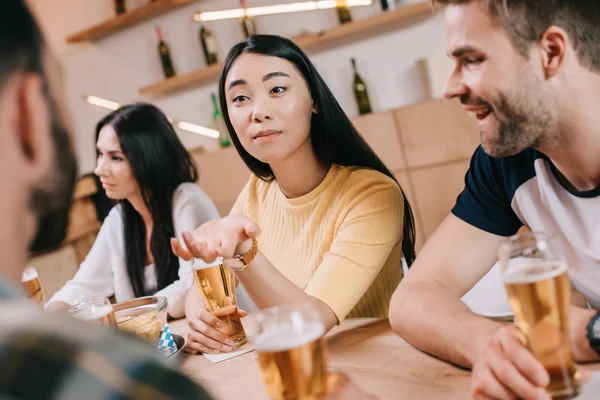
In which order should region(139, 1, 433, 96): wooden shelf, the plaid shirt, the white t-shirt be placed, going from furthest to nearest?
region(139, 1, 433, 96): wooden shelf < the white t-shirt < the plaid shirt

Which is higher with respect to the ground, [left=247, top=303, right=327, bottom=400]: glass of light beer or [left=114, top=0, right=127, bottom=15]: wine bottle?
[left=114, top=0, right=127, bottom=15]: wine bottle

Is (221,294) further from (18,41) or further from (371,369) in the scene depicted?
(18,41)

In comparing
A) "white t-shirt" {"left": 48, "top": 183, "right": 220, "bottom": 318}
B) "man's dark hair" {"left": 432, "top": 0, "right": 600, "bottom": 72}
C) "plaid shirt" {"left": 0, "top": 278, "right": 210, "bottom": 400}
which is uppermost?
"man's dark hair" {"left": 432, "top": 0, "right": 600, "bottom": 72}

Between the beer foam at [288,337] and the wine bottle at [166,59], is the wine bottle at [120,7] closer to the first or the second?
the wine bottle at [166,59]

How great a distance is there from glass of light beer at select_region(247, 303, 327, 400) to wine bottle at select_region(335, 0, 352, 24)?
10.1ft

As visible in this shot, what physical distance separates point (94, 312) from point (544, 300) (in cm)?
79

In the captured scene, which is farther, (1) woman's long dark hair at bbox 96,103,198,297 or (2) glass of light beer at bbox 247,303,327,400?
(1) woman's long dark hair at bbox 96,103,198,297

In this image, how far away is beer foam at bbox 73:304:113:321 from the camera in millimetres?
1100

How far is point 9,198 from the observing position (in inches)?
19.2

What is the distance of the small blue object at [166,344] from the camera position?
1299 millimetres

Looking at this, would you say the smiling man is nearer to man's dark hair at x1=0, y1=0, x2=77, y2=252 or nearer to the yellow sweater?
the yellow sweater

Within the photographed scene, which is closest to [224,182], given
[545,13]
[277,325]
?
[545,13]

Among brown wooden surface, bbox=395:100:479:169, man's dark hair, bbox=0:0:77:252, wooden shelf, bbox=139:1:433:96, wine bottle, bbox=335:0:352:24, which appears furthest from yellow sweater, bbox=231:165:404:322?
wine bottle, bbox=335:0:352:24

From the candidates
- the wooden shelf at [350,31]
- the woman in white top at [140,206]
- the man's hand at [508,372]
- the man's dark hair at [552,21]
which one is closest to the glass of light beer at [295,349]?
the man's hand at [508,372]
